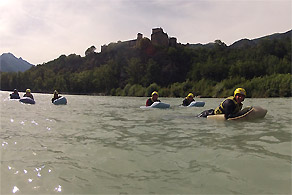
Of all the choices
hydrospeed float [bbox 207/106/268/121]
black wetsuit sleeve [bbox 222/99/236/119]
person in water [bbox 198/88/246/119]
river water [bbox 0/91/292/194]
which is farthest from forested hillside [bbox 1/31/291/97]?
river water [bbox 0/91/292/194]

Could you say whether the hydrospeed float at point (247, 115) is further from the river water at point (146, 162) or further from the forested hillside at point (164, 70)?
the forested hillside at point (164, 70)

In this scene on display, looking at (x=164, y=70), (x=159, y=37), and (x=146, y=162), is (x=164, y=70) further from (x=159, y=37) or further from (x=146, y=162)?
(x=146, y=162)

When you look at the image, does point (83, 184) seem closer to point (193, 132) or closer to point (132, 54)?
point (193, 132)

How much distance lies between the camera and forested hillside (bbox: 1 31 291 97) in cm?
5316

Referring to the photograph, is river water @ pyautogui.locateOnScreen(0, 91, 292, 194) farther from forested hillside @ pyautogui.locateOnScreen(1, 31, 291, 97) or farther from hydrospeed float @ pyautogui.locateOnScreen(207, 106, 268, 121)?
forested hillside @ pyautogui.locateOnScreen(1, 31, 291, 97)

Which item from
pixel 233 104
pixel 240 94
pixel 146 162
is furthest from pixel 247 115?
pixel 146 162

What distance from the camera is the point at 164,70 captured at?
76.3 metres

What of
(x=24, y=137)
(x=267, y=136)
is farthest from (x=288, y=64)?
(x=24, y=137)

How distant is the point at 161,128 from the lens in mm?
8070

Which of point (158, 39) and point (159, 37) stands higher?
point (159, 37)

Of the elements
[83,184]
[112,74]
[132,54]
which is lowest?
[83,184]

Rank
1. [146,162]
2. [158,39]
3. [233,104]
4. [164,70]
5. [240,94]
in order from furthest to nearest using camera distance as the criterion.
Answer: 1. [158,39]
2. [164,70]
3. [233,104]
4. [240,94]
5. [146,162]

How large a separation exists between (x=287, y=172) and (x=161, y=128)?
15.1ft

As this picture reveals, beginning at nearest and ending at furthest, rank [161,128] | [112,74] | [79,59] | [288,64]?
[161,128]
[288,64]
[112,74]
[79,59]
